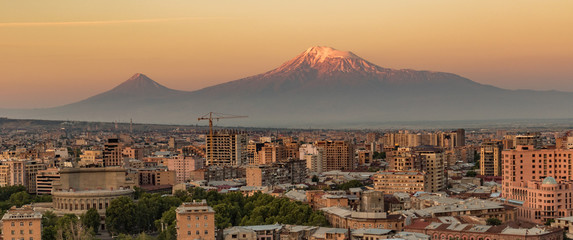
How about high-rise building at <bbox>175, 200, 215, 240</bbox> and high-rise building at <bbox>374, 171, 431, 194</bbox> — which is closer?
high-rise building at <bbox>175, 200, 215, 240</bbox>

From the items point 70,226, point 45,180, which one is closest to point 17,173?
point 45,180

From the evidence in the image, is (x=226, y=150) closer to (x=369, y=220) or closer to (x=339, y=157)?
(x=339, y=157)

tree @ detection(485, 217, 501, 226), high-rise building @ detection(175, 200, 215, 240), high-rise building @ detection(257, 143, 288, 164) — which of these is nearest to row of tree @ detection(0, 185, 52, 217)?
high-rise building @ detection(175, 200, 215, 240)

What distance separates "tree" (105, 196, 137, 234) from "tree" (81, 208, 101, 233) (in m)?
0.83

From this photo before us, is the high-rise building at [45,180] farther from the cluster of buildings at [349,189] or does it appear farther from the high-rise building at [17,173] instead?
the high-rise building at [17,173]

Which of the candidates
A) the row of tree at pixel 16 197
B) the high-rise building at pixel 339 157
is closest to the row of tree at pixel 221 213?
the row of tree at pixel 16 197

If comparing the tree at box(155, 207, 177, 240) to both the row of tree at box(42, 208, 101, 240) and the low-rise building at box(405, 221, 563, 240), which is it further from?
the low-rise building at box(405, 221, 563, 240)

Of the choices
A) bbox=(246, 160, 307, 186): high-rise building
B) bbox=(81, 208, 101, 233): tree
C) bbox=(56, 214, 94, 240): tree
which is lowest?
bbox=(81, 208, 101, 233): tree

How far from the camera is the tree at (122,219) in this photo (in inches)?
2566

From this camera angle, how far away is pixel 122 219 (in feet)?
214

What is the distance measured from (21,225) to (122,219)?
1655 cm

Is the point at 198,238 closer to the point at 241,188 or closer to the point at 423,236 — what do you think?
the point at 423,236

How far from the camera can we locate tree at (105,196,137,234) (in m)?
65.2

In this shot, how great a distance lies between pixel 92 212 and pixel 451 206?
2501cm
